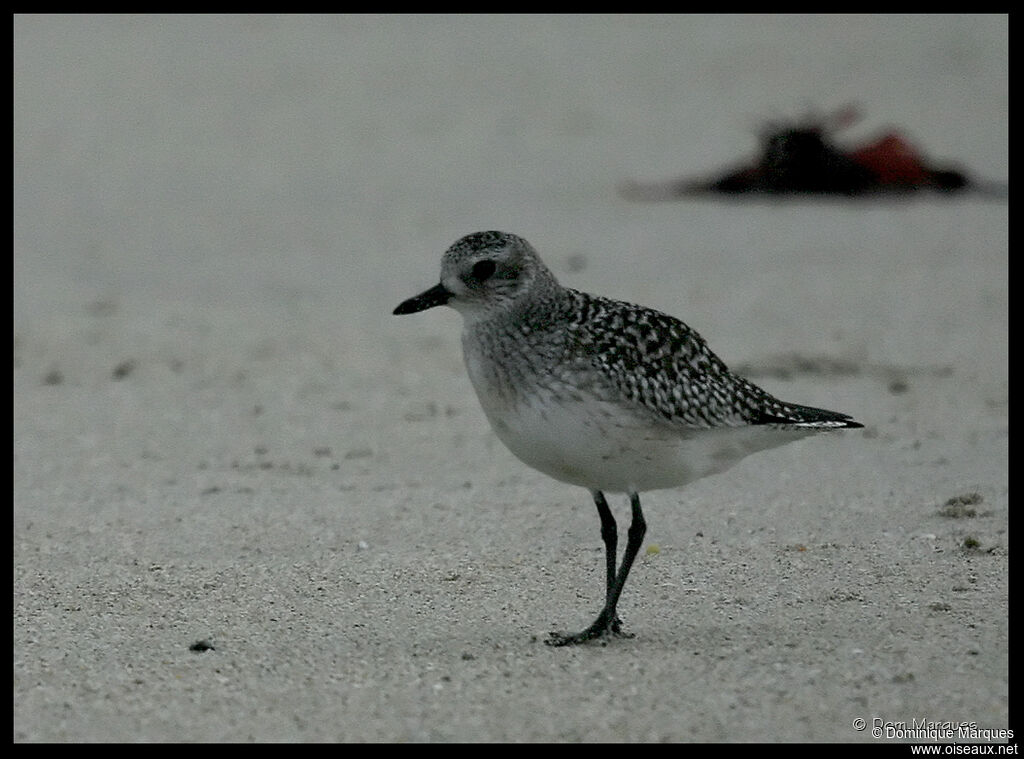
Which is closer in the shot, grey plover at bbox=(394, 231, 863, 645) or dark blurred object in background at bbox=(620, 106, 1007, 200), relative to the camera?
grey plover at bbox=(394, 231, 863, 645)

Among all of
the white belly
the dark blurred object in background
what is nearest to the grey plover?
the white belly

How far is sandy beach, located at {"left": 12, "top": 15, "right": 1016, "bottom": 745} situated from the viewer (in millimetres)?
4422

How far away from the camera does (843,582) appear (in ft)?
17.5

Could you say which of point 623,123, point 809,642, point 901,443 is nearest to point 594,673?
point 809,642

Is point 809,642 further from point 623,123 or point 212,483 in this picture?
point 623,123

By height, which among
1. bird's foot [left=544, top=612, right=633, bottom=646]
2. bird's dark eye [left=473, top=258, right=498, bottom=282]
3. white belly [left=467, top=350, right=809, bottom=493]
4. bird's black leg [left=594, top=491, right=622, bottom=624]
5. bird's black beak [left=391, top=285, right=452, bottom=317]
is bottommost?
bird's foot [left=544, top=612, right=633, bottom=646]

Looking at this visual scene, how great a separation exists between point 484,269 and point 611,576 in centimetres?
92

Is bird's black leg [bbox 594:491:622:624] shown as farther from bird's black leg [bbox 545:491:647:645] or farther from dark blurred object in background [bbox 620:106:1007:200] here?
dark blurred object in background [bbox 620:106:1007:200]

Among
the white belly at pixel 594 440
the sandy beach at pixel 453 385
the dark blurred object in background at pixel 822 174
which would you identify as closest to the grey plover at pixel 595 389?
the white belly at pixel 594 440

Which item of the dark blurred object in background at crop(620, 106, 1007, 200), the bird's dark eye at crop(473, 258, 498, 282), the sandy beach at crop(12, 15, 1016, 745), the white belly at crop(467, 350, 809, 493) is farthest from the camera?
the dark blurred object in background at crop(620, 106, 1007, 200)

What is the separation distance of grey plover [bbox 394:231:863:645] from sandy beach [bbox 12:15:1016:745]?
44cm

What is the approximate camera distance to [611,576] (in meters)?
5.00

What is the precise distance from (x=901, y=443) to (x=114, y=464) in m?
3.15

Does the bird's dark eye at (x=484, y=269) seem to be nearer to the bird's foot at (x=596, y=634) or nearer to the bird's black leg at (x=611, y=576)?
the bird's black leg at (x=611, y=576)
